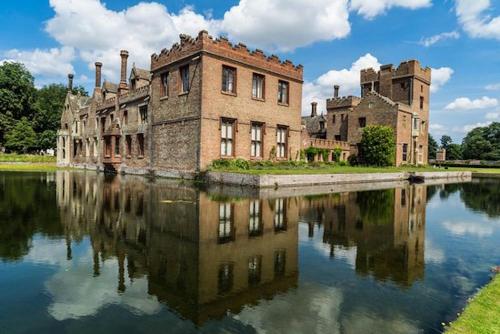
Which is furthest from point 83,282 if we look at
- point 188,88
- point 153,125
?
point 153,125

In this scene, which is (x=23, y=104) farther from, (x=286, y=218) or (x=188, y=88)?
(x=286, y=218)

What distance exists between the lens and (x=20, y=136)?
55125 mm

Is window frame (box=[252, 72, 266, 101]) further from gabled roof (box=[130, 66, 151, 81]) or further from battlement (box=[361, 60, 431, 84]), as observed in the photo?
battlement (box=[361, 60, 431, 84])

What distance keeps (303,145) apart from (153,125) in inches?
601

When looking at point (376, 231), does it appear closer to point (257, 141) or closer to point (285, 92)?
point (257, 141)

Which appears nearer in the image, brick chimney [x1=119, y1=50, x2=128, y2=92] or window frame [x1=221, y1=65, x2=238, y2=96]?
window frame [x1=221, y1=65, x2=238, y2=96]

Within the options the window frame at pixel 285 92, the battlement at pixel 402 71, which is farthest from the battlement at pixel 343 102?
the window frame at pixel 285 92

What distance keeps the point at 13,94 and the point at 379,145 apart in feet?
186

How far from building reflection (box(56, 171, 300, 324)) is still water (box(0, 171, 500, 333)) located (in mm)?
29

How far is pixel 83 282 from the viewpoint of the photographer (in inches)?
213

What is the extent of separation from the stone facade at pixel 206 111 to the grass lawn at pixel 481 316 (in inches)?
815

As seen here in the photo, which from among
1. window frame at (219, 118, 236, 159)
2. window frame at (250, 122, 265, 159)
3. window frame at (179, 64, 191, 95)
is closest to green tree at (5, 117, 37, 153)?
window frame at (179, 64, 191, 95)

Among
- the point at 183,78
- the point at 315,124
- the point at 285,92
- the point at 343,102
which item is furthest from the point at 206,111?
the point at 315,124

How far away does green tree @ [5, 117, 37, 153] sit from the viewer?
178 feet
